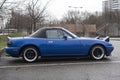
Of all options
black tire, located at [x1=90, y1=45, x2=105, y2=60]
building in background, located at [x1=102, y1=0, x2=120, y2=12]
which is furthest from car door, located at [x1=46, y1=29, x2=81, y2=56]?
building in background, located at [x1=102, y1=0, x2=120, y2=12]

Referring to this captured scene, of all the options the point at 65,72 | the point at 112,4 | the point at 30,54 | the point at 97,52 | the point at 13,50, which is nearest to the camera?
the point at 65,72

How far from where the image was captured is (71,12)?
8750cm

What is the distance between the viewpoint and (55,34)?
10.7 meters

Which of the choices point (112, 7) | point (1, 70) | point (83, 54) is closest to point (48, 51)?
point (83, 54)

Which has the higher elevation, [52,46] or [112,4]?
[112,4]

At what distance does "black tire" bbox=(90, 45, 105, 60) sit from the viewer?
10.8m

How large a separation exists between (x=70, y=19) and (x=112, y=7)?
75.6 ft

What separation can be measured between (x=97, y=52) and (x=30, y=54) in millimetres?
2637

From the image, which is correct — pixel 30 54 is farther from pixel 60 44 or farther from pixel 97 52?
pixel 97 52

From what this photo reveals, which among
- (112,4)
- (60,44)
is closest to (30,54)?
(60,44)

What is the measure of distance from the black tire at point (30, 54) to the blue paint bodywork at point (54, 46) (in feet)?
0.49

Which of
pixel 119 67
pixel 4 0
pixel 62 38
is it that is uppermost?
pixel 4 0

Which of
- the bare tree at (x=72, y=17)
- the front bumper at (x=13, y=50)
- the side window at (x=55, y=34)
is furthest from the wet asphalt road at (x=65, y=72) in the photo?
the bare tree at (x=72, y=17)

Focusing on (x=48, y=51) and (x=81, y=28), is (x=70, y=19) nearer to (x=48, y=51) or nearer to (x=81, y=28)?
(x=81, y=28)
